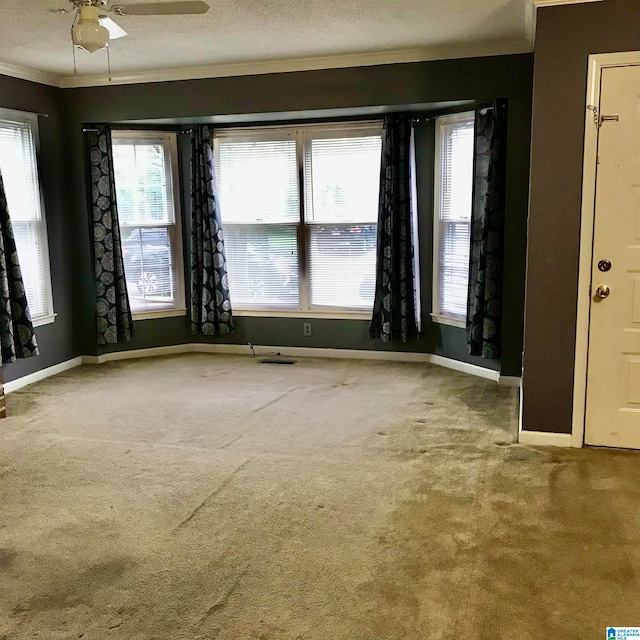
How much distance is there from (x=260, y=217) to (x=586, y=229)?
3.21m

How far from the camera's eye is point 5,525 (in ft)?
9.62

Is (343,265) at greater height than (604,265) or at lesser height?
lesser

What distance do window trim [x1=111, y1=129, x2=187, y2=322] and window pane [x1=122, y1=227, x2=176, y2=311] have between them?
0.05 m

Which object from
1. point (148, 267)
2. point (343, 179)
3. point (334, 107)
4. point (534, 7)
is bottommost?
point (148, 267)

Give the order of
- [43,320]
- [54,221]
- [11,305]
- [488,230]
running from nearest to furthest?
[488,230] → [11,305] → [43,320] → [54,221]

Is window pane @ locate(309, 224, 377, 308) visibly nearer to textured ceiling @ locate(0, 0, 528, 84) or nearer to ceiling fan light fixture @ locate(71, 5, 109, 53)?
textured ceiling @ locate(0, 0, 528, 84)

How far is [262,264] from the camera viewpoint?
6.13 metres

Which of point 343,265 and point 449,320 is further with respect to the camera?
point 343,265

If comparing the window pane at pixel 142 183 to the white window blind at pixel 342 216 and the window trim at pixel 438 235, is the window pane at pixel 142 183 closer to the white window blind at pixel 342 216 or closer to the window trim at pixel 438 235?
the white window blind at pixel 342 216

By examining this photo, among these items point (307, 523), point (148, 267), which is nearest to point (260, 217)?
point (148, 267)

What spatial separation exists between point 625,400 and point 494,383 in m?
1.47

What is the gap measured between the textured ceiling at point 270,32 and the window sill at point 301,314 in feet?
7.19

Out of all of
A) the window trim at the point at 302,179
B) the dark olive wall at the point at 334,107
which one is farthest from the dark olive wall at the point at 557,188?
the window trim at the point at 302,179

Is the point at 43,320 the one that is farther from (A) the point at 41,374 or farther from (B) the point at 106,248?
(B) the point at 106,248
